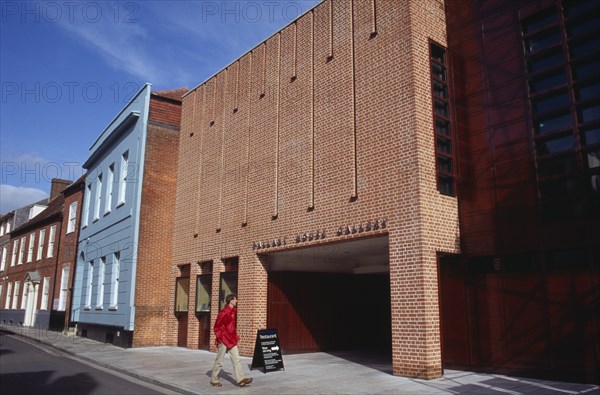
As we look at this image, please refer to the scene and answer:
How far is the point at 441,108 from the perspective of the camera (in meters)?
11.8

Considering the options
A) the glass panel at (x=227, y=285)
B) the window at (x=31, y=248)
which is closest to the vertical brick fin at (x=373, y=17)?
the glass panel at (x=227, y=285)

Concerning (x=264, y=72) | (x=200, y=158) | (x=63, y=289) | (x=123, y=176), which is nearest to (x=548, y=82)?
(x=264, y=72)

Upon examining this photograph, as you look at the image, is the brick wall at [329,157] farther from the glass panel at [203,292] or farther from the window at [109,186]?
the window at [109,186]

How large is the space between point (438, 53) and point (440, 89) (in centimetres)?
94

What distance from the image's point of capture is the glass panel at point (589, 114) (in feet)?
31.3

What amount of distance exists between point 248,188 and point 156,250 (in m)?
5.68

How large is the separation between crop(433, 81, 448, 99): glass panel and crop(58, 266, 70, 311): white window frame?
2320 centimetres

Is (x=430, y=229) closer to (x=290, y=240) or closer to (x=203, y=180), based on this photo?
(x=290, y=240)

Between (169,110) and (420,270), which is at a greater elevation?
(169,110)

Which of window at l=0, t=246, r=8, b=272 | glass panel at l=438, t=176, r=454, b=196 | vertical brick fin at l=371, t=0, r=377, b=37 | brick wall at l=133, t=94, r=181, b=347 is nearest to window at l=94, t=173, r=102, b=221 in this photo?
brick wall at l=133, t=94, r=181, b=347

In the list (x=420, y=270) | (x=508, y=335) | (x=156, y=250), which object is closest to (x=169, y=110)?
(x=156, y=250)

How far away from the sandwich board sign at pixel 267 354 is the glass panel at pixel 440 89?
23.0ft

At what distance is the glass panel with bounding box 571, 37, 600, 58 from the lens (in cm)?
968

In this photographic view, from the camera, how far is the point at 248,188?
1584 cm
